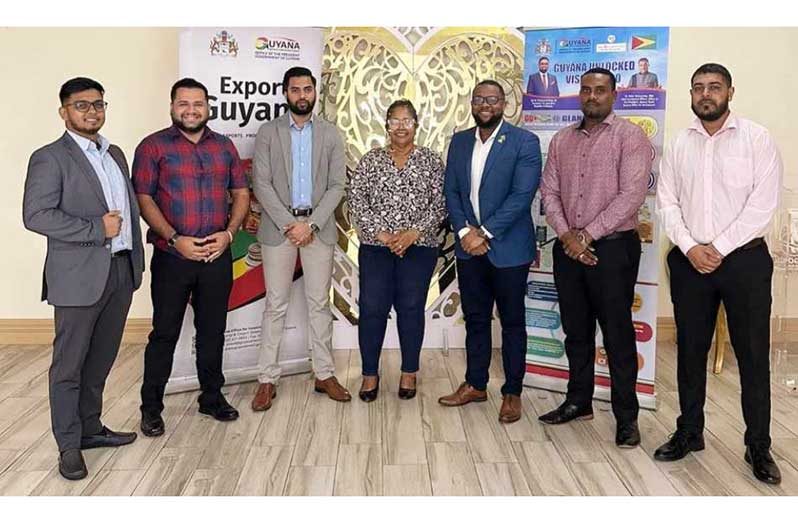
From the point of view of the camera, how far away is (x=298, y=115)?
4.47 m

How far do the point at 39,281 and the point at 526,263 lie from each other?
346cm

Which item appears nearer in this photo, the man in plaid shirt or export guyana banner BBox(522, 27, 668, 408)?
the man in plaid shirt

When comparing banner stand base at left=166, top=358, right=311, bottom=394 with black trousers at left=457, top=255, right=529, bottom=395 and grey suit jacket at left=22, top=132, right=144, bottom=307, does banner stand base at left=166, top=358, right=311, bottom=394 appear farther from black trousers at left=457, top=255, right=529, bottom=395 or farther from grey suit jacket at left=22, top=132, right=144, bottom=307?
grey suit jacket at left=22, top=132, right=144, bottom=307

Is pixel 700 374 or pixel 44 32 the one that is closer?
pixel 700 374

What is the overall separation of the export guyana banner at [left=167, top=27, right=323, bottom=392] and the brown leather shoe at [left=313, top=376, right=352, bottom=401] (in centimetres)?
48

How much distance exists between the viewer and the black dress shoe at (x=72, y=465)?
3.52m

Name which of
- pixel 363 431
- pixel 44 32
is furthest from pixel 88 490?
pixel 44 32

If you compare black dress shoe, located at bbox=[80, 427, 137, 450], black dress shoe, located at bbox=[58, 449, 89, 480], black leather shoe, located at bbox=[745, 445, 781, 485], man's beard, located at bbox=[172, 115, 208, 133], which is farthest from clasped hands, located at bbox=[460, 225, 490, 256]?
black dress shoe, located at bbox=[58, 449, 89, 480]

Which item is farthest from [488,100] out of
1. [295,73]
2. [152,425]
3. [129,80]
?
[129,80]

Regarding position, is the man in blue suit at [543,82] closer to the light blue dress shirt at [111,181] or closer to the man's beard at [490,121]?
the man's beard at [490,121]

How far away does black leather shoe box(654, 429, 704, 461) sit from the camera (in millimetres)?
Answer: 3734

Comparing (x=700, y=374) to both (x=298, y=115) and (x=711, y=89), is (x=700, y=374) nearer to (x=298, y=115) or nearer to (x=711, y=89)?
(x=711, y=89)

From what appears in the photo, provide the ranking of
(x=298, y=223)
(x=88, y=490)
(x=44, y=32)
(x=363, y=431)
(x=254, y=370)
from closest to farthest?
(x=88, y=490), (x=363, y=431), (x=298, y=223), (x=254, y=370), (x=44, y=32)

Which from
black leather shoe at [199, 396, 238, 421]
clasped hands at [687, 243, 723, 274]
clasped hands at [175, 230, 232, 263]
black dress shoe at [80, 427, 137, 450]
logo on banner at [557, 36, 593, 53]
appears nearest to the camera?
clasped hands at [687, 243, 723, 274]
